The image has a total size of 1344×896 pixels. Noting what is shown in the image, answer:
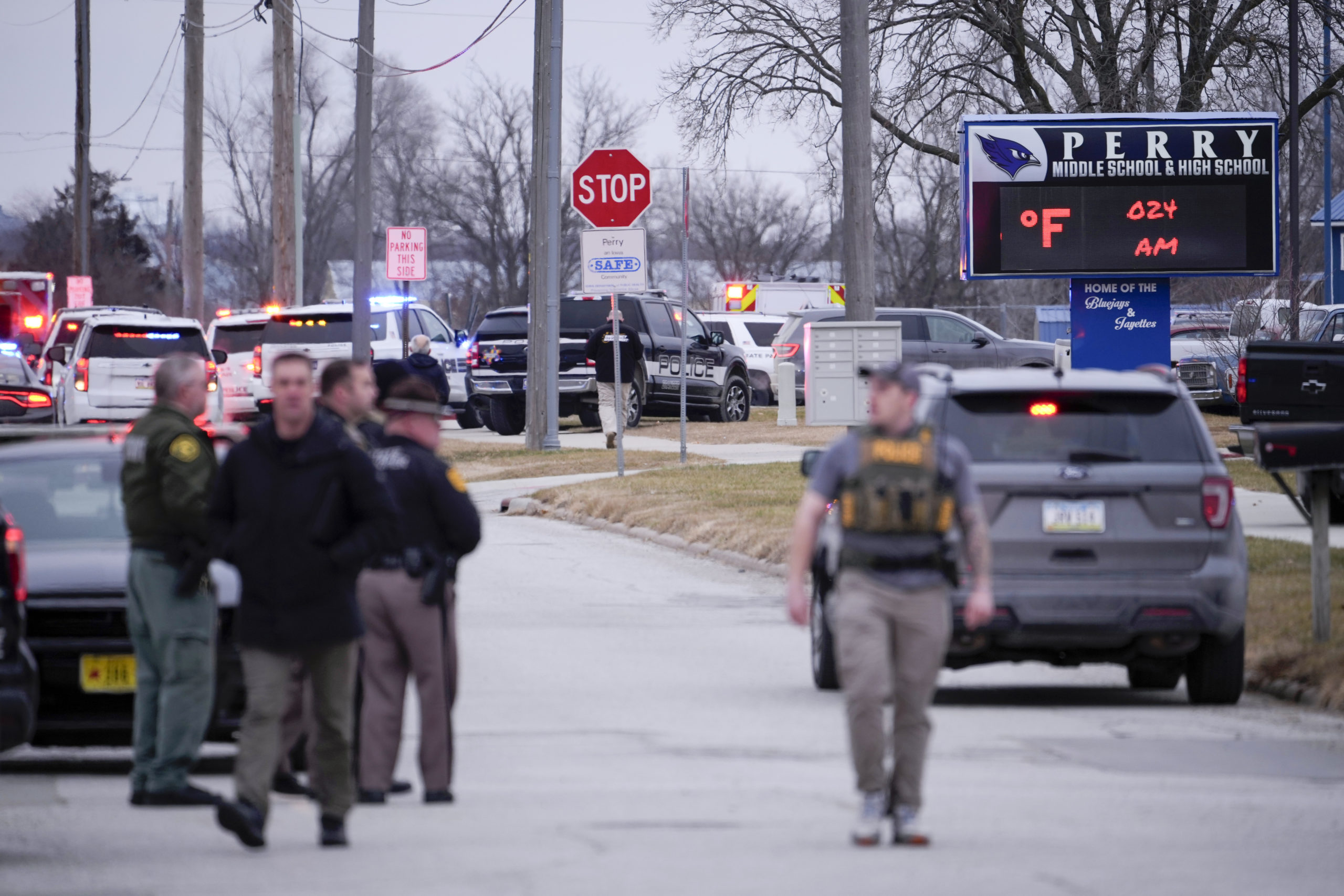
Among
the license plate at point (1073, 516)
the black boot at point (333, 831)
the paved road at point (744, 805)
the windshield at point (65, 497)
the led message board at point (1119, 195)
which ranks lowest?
the paved road at point (744, 805)

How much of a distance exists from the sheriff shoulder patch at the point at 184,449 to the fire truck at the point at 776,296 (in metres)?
45.0

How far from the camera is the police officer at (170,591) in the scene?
7.79 m

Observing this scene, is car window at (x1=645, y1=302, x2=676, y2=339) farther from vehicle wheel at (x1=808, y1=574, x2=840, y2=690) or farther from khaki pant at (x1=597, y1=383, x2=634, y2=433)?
vehicle wheel at (x1=808, y1=574, x2=840, y2=690)

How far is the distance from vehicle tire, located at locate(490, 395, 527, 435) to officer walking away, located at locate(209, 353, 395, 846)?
87.2 ft

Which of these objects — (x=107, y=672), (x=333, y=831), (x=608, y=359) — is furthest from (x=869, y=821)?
(x=608, y=359)

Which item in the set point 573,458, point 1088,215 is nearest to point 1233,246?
point 1088,215

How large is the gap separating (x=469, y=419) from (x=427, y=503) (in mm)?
29615

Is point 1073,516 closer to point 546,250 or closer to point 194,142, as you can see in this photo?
point 546,250

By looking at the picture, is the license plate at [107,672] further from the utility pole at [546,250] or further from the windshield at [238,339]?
the windshield at [238,339]

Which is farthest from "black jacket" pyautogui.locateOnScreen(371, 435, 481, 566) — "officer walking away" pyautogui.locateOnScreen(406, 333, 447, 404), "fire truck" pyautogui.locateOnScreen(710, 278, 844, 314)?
"fire truck" pyautogui.locateOnScreen(710, 278, 844, 314)

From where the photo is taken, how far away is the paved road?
6.78 metres

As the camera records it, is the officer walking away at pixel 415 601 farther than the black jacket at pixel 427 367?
No

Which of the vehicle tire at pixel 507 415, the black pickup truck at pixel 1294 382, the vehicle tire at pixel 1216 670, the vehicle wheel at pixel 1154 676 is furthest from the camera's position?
the vehicle tire at pixel 507 415

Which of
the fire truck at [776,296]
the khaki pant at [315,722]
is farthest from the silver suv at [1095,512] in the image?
the fire truck at [776,296]
